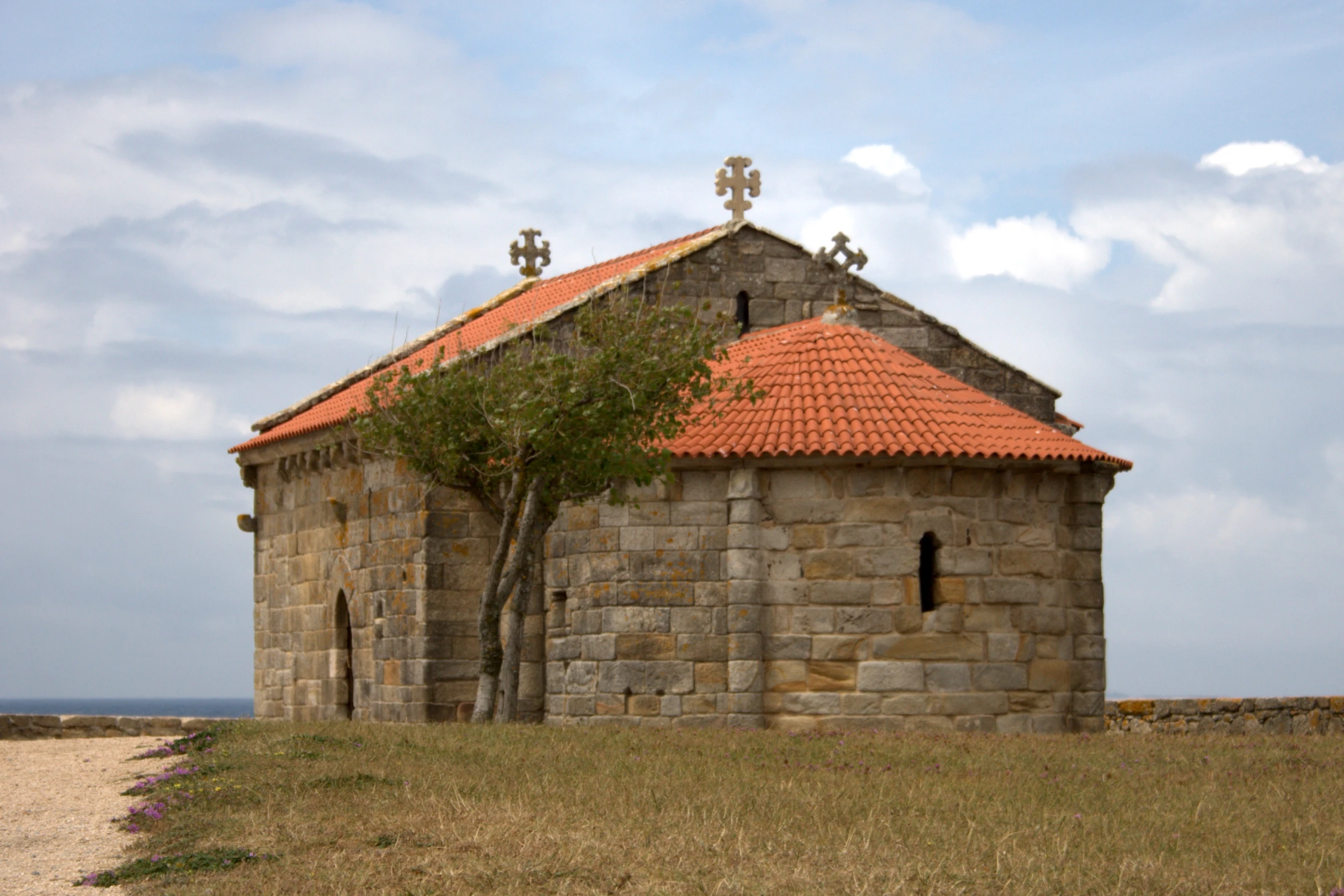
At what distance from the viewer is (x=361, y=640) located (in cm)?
1975

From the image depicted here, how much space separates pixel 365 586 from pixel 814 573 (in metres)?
6.62

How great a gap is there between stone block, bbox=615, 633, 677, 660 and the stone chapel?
2 cm

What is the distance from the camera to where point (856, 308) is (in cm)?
2017

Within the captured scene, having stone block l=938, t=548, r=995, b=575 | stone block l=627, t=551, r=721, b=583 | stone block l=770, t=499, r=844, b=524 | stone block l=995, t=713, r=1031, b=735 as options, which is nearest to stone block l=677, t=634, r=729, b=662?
stone block l=627, t=551, r=721, b=583

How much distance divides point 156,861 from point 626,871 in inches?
108

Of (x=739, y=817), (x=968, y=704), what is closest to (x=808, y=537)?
(x=968, y=704)

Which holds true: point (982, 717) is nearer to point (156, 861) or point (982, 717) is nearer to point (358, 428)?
point (358, 428)

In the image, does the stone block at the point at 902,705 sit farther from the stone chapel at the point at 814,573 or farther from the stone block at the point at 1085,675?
the stone block at the point at 1085,675

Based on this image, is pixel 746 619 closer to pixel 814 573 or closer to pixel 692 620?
pixel 692 620

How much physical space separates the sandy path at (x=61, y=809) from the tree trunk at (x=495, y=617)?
336 cm

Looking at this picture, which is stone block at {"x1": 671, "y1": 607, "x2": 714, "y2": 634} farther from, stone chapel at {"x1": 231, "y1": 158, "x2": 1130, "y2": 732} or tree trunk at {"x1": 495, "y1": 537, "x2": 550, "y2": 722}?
tree trunk at {"x1": 495, "y1": 537, "x2": 550, "y2": 722}

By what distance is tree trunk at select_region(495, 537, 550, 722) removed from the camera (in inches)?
635

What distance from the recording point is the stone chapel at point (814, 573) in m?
15.4

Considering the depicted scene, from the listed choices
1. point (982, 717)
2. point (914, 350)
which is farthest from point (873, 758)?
point (914, 350)
